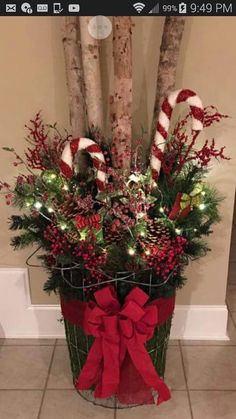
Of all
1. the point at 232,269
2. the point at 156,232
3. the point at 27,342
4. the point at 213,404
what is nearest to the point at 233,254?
the point at 232,269

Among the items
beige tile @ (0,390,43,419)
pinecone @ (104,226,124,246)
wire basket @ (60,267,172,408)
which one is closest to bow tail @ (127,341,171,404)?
wire basket @ (60,267,172,408)

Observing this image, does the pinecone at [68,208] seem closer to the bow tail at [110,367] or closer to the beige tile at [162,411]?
the bow tail at [110,367]

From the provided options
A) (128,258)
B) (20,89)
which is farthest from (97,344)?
(20,89)

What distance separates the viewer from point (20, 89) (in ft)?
5.31

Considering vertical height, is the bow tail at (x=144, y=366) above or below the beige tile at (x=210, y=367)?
above

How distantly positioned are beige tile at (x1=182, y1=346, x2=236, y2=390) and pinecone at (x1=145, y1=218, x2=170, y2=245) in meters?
0.69

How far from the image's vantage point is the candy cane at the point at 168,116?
135cm

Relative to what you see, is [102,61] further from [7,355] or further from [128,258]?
[7,355]

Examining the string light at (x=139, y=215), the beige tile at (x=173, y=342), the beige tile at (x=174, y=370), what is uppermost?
the string light at (x=139, y=215)

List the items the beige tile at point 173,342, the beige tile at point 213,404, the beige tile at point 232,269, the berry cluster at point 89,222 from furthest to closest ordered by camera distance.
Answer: the beige tile at point 232,269 → the beige tile at point 173,342 → the beige tile at point 213,404 → the berry cluster at point 89,222

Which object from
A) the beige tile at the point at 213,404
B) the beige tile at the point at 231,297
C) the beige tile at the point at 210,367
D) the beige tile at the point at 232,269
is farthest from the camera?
the beige tile at the point at 232,269

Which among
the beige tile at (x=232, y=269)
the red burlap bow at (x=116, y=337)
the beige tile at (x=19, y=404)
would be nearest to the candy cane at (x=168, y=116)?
the red burlap bow at (x=116, y=337)

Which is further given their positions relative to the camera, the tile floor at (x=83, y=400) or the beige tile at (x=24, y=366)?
the beige tile at (x=24, y=366)

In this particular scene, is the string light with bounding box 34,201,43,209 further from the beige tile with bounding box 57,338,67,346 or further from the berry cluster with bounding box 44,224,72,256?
the beige tile with bounding box 57,338,67,346
